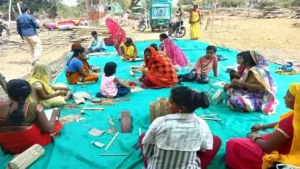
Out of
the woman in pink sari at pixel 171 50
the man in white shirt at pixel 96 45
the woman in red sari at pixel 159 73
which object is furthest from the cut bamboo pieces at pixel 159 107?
the man in white shirt at pixel 96 45

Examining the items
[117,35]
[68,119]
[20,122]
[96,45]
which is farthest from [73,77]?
[117,35]

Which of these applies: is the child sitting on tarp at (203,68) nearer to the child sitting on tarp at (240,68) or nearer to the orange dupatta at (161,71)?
the orange dupatta at (161,71)

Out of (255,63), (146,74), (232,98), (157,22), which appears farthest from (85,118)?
(157,22)

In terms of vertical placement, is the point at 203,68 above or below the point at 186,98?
below

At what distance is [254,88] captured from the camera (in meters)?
3.94

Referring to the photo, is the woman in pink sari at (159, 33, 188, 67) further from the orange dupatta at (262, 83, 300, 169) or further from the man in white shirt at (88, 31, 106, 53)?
the orange dupatta at (262, 83, 300, 169)

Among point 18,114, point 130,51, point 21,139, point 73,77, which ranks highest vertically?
point 130,51

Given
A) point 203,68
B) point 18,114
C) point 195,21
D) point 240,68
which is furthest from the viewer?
point 195,21

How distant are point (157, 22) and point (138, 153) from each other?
45.8 feet

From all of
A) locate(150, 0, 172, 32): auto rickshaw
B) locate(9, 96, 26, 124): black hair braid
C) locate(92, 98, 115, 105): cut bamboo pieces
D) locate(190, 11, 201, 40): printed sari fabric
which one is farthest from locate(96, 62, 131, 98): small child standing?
locate(150, 0, 172, 32): auto rickshaw

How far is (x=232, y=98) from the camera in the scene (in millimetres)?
4125

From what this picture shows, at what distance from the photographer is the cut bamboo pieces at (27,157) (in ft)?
8.76

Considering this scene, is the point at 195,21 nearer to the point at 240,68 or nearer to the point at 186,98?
the point at 240,68

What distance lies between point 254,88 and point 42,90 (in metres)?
3.02
